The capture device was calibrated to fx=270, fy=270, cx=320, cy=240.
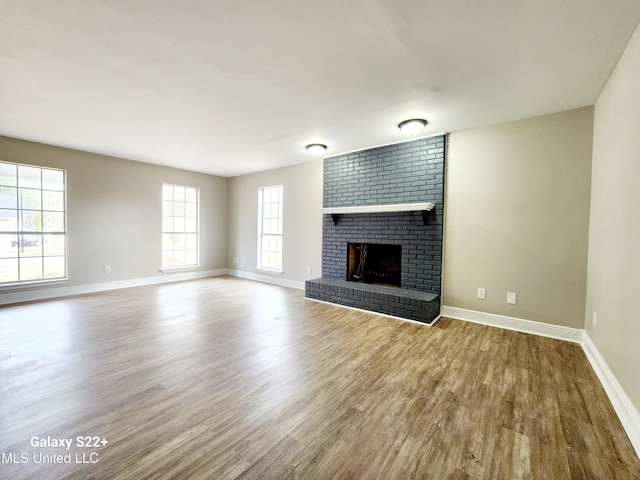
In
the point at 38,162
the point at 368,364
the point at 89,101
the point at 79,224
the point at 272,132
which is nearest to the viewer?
the point at 368,364

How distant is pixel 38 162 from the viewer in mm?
4387

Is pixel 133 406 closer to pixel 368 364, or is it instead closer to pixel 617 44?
pixel 368 364

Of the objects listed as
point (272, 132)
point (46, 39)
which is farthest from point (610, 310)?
point (46, 39)

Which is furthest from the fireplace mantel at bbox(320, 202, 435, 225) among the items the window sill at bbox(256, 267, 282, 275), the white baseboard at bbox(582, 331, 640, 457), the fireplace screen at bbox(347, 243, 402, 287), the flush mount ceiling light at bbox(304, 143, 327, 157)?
the white baseboard at bbox(582, 331, 640, 457)

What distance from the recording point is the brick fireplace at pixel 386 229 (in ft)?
12.5

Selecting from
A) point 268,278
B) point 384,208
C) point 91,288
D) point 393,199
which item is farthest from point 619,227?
point 91,288

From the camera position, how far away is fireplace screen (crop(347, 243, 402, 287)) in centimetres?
464

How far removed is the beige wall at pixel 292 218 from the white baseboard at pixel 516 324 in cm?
248

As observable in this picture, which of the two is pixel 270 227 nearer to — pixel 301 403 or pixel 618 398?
pixel 301 403

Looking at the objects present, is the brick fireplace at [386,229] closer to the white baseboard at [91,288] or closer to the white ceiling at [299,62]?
the white ceiling at [299,62]

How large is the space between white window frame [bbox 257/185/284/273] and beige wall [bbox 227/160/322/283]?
0.12 metres

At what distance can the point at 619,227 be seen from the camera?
202cm

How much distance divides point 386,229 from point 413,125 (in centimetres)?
160

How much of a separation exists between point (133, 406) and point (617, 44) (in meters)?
4.18
